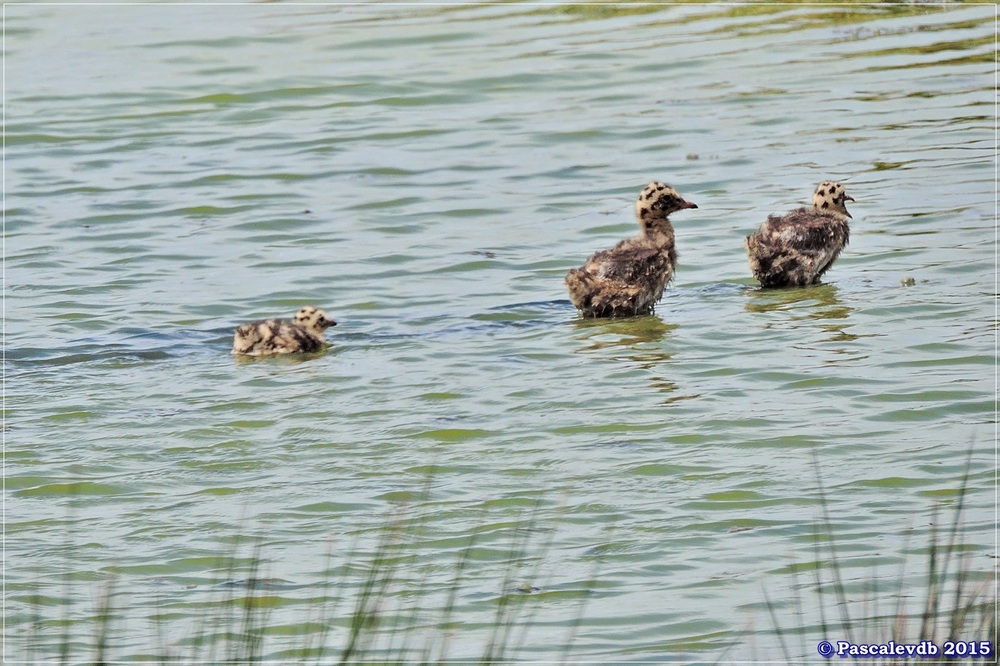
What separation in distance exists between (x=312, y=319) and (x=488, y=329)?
1.20 m

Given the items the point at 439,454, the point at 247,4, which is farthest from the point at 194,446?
the point at 247,4

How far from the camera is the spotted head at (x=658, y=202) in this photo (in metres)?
12.8

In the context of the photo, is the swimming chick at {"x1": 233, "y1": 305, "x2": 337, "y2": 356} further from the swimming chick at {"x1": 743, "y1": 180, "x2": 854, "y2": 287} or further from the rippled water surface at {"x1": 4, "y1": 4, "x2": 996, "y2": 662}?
the swimming chick at {"x1": 743, "y1": 180, "x2": 854, "y2": 287}

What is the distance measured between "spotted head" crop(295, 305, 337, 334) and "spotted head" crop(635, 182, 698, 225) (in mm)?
2706

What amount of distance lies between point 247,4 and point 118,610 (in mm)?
18912

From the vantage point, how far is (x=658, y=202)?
42.0 ft

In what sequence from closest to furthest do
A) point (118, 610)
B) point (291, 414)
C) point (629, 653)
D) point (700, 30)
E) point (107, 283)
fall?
point (629, 653), point (118, 610), point (291, 414), point (107, 283), point (700, 30)

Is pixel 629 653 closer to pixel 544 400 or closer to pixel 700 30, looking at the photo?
pixel 544 400

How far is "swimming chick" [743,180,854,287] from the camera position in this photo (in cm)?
1231

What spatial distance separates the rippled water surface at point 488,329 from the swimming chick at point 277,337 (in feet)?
0.40

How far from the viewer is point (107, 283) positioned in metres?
13.3

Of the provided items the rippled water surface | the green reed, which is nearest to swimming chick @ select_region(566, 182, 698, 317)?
the rippled water surface

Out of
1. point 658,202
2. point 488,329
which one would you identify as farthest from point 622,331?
point 658,202

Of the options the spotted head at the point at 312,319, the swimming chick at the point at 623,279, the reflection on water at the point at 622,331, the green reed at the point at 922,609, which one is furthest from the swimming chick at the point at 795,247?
the green reed at the point at 922,609
